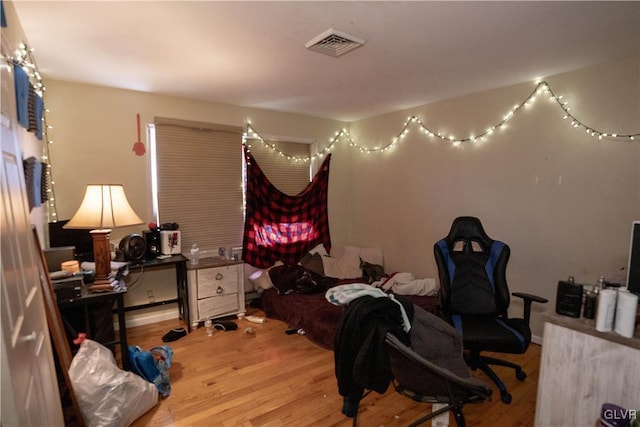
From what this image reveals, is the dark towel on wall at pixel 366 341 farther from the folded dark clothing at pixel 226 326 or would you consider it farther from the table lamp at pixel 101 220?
the folded dark clothing at pixel 226 326

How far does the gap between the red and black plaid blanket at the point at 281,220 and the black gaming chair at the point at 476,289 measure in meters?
2.22

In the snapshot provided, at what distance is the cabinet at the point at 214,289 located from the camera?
3295mm

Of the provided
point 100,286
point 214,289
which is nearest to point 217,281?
point 214,289

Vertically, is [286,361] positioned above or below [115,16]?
below

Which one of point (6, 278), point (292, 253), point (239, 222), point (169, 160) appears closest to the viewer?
point (6, 278)

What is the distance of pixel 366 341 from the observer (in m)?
1.44

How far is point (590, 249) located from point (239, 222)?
347 centimetres

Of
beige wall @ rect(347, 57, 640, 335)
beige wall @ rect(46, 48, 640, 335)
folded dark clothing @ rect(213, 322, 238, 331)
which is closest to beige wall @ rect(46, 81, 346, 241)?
beige wall @ rect(46, 48, 640, 335)

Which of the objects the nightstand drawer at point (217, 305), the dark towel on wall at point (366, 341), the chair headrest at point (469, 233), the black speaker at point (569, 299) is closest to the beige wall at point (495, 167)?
the chair headrest at point (469, 233)

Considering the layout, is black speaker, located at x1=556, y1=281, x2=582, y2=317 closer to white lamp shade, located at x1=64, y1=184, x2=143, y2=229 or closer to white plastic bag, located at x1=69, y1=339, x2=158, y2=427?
white plastic bag, located at x1=69, y1=339, x2=158, y2=427

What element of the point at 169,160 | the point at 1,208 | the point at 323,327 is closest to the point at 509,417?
the point at 323,327

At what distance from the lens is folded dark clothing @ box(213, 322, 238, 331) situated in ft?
10.8

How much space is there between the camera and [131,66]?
2.61 m

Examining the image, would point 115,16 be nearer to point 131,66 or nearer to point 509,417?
point 131,66
